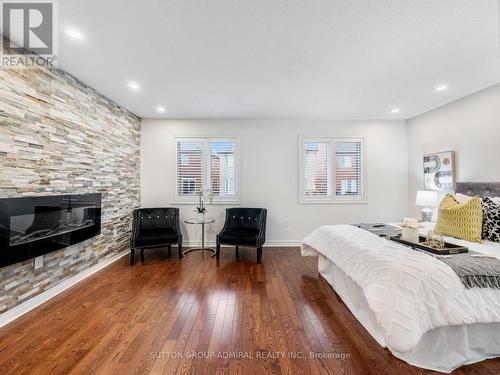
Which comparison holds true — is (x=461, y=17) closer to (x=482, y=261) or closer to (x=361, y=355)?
(x=482, y=261)

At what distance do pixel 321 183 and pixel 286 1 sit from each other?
3587 millimetres

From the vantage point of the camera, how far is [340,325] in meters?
2.12

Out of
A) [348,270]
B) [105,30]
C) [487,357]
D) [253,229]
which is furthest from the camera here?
[253,229]

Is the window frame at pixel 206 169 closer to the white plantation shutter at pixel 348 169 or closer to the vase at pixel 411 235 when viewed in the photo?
the white plantation shutter at pixel 348 169

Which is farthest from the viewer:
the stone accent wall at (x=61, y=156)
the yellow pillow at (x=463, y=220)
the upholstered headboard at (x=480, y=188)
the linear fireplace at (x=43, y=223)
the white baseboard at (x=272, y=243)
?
the white baseboard at (x=272, y=243)

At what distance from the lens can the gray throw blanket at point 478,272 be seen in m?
1.62

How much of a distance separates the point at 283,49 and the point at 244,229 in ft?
9.91

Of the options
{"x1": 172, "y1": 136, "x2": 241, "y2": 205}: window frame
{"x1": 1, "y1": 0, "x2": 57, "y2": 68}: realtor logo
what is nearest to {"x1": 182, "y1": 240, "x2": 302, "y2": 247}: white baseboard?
{"x1": 172, "y1": 136, "x2": 241, "y2": 205}: window frame

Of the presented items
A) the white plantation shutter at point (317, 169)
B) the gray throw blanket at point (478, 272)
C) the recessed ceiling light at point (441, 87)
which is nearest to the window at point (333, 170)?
the white plantation shutter at point (317, 169)

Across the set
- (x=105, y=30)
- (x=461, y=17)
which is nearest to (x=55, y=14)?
(x=105, y=30)

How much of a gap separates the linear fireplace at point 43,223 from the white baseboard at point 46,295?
1.63 ft

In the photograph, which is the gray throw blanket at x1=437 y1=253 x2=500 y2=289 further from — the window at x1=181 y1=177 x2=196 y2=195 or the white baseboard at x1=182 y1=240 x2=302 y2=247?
the window at x1=181 y1=177 x2=196 y2=195

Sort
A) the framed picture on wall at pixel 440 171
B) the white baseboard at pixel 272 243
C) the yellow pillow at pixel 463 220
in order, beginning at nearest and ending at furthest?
the yellow pillow at pixel 463 220 → the framed picture on wall at pixel 440 171 → the white baseboard at pixel 272 243

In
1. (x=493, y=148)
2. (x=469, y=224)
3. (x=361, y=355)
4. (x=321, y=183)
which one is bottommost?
(x=361, y=355)
